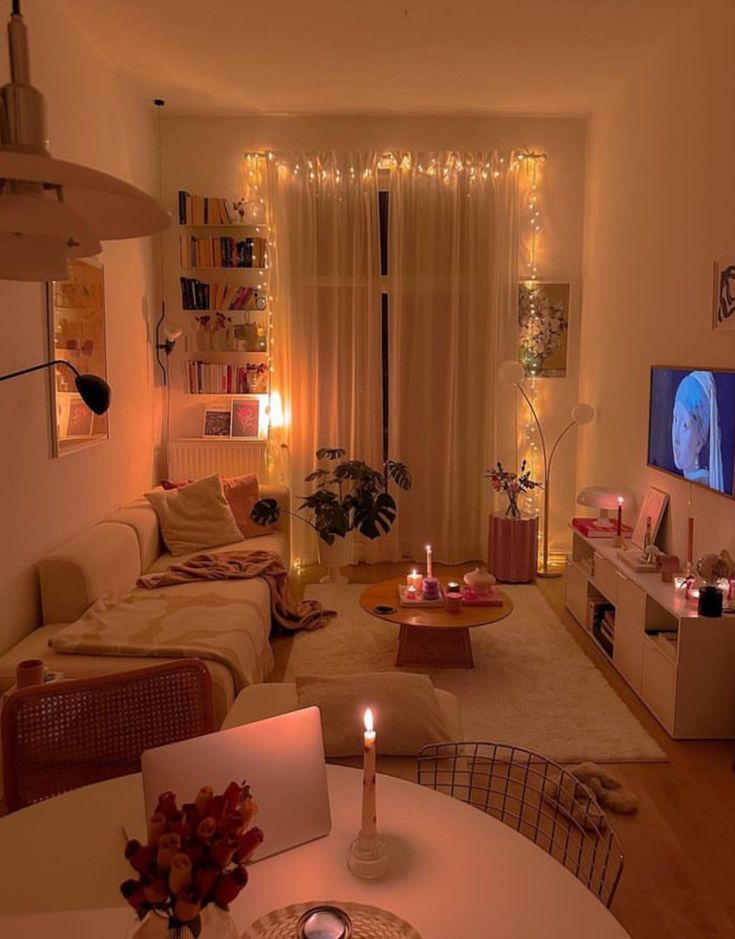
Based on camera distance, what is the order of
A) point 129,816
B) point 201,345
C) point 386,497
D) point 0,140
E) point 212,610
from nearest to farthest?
point 0,140 → point 129,816 → point 212,610 → point 386,497 → point 201,345

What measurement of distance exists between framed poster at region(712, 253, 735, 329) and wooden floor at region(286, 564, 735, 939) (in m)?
1.76

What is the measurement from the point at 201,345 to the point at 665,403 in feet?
10.5

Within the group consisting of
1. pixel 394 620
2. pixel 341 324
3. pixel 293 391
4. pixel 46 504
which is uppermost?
pixel 341 324

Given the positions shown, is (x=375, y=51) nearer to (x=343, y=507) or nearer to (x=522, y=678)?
(x=343, y=507)

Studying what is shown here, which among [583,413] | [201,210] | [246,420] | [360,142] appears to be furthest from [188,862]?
[360,142]

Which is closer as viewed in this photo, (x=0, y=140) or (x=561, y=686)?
(x=0, y=140)

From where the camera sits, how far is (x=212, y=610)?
3498 millimetres

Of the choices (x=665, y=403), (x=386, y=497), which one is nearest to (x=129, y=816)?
(x=665, y=403)

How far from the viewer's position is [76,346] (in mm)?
3932

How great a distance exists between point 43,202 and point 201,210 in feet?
15.6

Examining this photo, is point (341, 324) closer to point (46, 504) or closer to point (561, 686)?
point (46, 504)

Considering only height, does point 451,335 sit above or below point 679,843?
above

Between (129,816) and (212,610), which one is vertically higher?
(129,816)

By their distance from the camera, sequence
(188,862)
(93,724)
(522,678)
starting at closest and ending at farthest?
(188,862), (93,724), (522,678)
